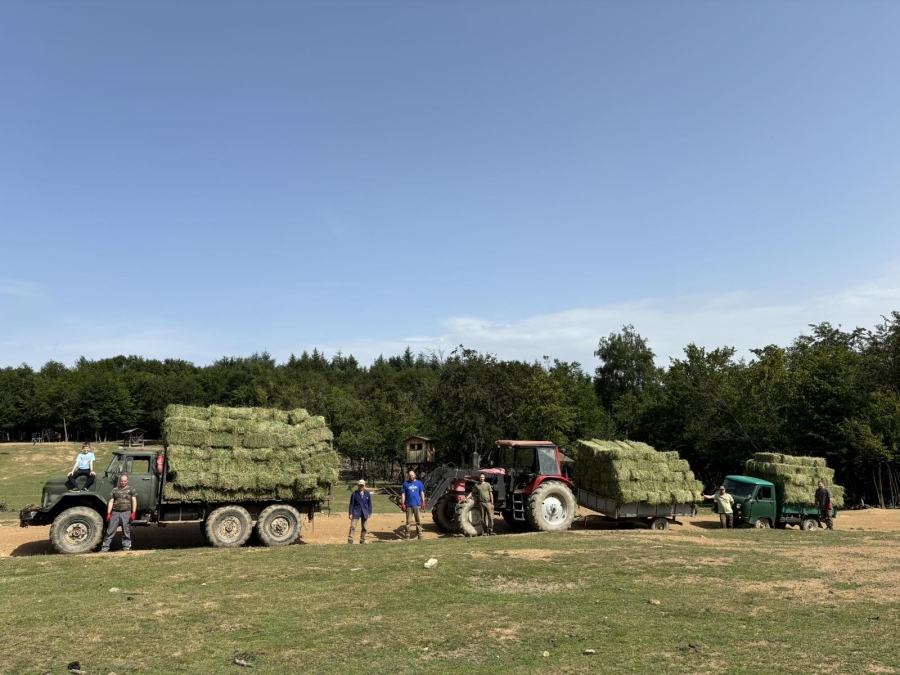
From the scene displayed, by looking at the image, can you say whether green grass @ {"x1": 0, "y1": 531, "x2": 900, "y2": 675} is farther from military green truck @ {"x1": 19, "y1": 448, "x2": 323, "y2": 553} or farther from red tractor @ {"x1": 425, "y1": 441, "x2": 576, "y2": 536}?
red tractor @ {"x1": 425, "y1": 441, "x2": 576, "y2": 536}

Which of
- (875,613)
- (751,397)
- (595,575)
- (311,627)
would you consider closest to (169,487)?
(311,627)

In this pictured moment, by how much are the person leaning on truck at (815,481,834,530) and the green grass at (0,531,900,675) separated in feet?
27.1

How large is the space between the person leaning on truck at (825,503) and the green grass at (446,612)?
8275 mm

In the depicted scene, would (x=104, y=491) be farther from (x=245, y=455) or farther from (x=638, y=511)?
(x=638, y=511)

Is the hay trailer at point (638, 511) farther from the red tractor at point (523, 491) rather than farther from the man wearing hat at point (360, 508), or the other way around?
the man wearing hat at point (360, 508)

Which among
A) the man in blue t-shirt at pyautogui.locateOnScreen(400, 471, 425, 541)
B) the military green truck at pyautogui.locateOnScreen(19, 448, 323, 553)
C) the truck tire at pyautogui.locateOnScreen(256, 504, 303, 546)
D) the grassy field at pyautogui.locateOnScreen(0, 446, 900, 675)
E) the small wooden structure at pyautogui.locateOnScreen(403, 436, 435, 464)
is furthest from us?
the small wooden structure at pyautogui.locateOnScreen(403, 436, 435, 464)

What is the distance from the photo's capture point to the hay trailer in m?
19.2

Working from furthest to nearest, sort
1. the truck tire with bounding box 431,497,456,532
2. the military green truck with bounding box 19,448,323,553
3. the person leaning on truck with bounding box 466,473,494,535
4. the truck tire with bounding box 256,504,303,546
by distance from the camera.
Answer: the truck tire with bounding box 431,497,456,532, the person leaning on truck with bounding box 466,473,494,535, the truck tire with bounding box 256,504,303,546, the military green truck with bounding box 19,448,323,553

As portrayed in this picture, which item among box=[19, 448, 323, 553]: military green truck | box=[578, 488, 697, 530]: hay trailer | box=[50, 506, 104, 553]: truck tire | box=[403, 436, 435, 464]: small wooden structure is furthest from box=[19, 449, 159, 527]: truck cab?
box=[403, 436, 435, 464]: small wooden structure

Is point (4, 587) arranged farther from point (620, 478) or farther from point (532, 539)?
point (620, 478)

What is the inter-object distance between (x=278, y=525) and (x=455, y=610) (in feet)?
26.0

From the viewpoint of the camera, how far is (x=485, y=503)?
1694 cm

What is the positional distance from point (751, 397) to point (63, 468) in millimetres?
63446

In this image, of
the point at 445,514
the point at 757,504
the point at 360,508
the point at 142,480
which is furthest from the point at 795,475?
the point at 142,480
